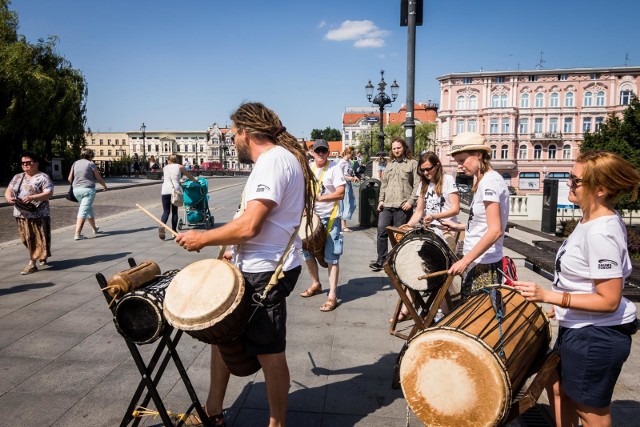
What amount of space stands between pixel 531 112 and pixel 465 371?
76.1m

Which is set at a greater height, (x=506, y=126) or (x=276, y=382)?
(x=506, y=126)

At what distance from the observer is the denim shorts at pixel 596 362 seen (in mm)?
2197

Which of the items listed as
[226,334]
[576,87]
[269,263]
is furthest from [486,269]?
[576,87]

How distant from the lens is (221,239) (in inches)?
91.1

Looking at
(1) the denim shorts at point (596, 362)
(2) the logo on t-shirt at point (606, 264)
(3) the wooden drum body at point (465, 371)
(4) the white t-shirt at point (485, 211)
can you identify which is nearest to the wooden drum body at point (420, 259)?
(4) the white t-shirt at point (485, 211)

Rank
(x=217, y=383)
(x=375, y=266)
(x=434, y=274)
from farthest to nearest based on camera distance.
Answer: (x=375, y=266)
(x=434, y=274)
(x=217, y=383)

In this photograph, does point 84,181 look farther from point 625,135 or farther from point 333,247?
point 625,135

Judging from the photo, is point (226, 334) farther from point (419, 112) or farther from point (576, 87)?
point (419, 112)

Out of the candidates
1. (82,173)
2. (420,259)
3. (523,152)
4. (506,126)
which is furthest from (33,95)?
(523,152)

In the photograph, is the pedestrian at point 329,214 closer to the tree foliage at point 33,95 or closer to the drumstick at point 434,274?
the drumstick at point 434,274

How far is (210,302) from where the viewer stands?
2.29 meters

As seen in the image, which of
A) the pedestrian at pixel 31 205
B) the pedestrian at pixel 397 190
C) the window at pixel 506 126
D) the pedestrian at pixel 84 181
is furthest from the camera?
the window at pixel 506 126

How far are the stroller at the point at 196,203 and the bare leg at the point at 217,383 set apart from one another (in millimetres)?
8555

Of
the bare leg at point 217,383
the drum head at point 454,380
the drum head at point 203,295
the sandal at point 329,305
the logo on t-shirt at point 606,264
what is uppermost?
the logo on t-shirt at point 606,264
